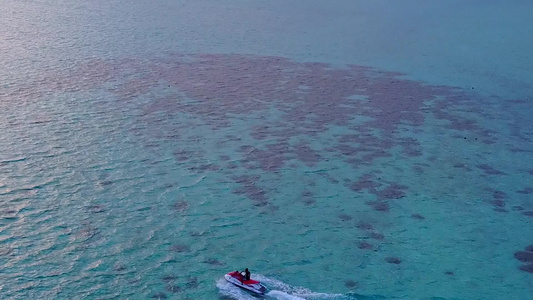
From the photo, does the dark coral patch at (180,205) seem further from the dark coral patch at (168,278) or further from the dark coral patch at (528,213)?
the dark coral patch at (528,213)

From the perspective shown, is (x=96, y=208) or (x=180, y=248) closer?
(x=180, y=248)

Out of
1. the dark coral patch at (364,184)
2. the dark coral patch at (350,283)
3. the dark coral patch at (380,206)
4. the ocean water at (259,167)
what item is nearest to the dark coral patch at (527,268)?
the ocean water at (259,167)

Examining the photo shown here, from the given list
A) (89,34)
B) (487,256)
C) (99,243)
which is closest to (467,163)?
(487,256)

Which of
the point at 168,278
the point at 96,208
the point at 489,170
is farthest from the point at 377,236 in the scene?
the point at 96,208

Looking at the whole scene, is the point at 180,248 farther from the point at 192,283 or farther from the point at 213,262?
the point at 192,283

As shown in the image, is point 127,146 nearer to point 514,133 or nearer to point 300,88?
point 300,88

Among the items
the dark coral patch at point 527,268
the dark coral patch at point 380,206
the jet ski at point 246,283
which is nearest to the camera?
the jet ski at point 246,283
